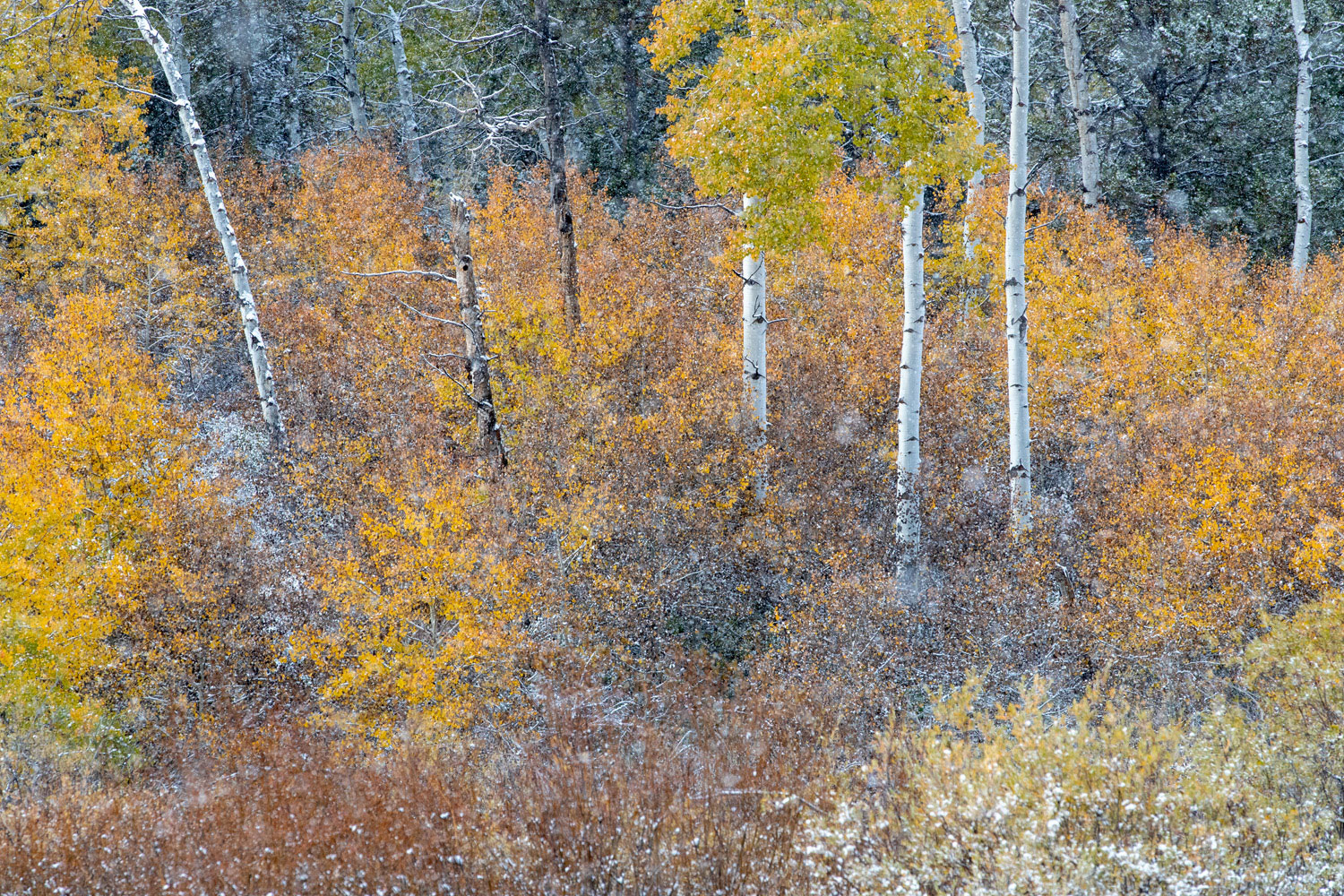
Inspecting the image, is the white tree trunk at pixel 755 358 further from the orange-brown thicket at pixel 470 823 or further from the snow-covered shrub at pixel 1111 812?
the snow-covered shrub at pixel 1111 812

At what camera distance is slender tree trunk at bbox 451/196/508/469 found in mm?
13383

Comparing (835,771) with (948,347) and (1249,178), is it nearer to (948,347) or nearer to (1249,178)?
(948,347)

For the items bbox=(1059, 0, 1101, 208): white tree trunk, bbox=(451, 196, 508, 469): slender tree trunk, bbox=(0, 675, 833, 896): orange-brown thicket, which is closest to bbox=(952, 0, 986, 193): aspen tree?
bbox=(1059, 0, 1101, 208): white tree trunk

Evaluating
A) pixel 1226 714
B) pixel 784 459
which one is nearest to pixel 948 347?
pixel 784 459

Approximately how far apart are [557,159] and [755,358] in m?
5.34

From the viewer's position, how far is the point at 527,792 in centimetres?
757

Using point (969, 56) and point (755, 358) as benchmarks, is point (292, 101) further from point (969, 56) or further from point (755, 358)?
point (755, 358)

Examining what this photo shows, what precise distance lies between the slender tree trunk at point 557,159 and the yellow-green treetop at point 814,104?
4.40 meters

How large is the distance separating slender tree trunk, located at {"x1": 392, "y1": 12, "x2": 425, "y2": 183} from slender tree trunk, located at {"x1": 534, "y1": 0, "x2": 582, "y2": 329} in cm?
1208

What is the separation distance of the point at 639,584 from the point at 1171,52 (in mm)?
22483

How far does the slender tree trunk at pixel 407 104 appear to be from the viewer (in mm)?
27453

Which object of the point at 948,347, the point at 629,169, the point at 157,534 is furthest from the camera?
the point at 629,169

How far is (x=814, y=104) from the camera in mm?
11953

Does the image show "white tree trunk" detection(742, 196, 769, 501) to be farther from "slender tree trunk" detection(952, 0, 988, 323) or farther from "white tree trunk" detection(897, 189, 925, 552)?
"slender tree trunk" detection(952, 0, 988, 323)
